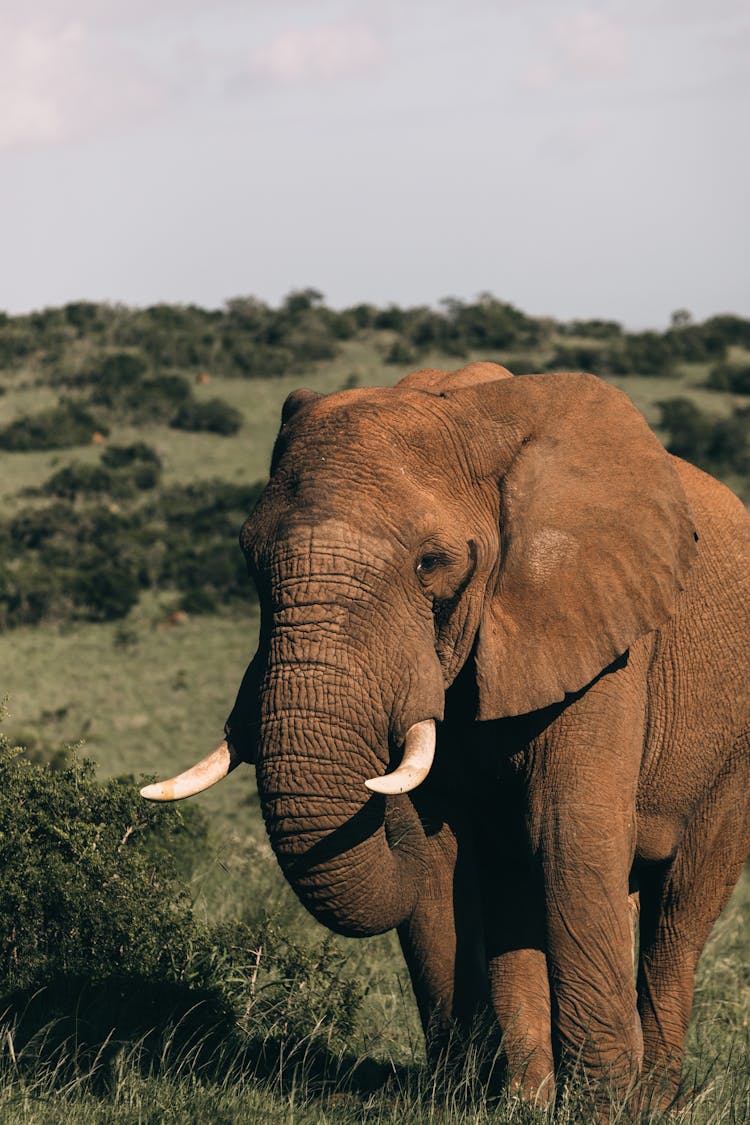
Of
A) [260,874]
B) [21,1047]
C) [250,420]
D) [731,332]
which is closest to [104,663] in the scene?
[250,420]

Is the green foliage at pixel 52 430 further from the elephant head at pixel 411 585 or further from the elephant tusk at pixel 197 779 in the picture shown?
the elephant tusk at pixel 197 779

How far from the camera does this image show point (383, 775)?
4.81 metres

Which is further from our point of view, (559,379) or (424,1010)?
(424,1010)

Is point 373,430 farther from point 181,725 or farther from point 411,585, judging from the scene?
point 181,725

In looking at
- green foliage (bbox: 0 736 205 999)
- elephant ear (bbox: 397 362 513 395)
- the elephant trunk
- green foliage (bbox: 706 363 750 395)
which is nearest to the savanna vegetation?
green foliage (bbox: 0 736 205 999)

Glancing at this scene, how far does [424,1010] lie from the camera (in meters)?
6.27

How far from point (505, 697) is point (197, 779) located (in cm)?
102

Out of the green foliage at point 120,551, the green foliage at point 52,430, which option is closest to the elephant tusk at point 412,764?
the green foliage at point 120,551

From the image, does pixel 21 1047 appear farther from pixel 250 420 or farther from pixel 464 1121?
pixel 250 420

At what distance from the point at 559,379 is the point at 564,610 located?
78 centimetres

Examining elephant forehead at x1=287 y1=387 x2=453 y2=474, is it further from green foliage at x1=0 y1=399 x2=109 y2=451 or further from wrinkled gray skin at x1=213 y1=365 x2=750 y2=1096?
green foliage at x1=0 y1=399 x2=109 y2=451

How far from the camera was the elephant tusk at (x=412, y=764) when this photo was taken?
4.49 meters

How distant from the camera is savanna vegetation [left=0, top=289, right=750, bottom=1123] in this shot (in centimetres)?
594

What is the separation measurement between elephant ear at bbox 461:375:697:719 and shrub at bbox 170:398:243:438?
2814 centimetres
